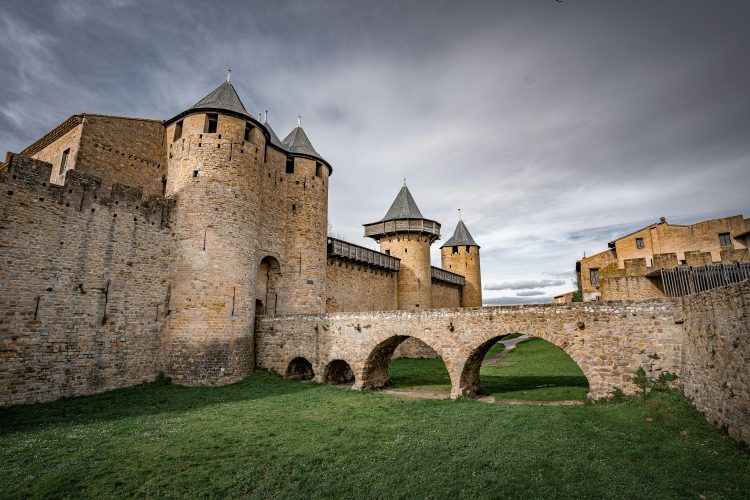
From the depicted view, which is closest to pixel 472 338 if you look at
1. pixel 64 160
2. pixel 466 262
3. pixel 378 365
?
pixel 378 365

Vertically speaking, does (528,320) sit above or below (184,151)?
below

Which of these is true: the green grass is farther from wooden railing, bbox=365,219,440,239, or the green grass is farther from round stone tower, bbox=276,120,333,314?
wooden railing, bbox=365,219,440,239

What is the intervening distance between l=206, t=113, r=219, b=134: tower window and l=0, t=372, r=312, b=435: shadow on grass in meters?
10.5

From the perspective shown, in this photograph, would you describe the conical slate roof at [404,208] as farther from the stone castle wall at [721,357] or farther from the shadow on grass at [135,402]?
the stone castle wall at [721,357]

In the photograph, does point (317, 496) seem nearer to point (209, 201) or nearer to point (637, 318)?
point (637, 318)

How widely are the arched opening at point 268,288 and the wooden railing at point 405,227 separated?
12.1 m

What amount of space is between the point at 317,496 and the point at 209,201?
42.1 feet

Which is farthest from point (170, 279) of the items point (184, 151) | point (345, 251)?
point (345, 251)

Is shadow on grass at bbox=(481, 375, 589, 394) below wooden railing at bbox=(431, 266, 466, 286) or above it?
below

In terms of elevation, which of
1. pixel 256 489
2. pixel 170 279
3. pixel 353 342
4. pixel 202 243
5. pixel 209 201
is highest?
pixel 209 201

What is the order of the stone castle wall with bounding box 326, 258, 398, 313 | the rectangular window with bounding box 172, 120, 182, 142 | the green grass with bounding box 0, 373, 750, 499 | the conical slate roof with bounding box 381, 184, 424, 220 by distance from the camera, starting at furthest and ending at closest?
the conical slate roof with bounding box 381, 184, 424, 220
the stone castle wall with bounding box 326, 258, 398, 313
the rectangular window with bounding box 172, 120, 182, 142
the green grass with bounding box 0, 373, 750, 499

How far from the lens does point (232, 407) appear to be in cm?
1121

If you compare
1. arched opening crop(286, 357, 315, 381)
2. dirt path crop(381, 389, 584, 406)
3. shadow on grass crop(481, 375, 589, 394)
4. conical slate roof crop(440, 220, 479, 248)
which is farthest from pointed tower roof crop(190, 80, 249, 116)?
conical slate roof crop(440, 220, 479, 248)

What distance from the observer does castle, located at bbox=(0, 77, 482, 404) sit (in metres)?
11.4
